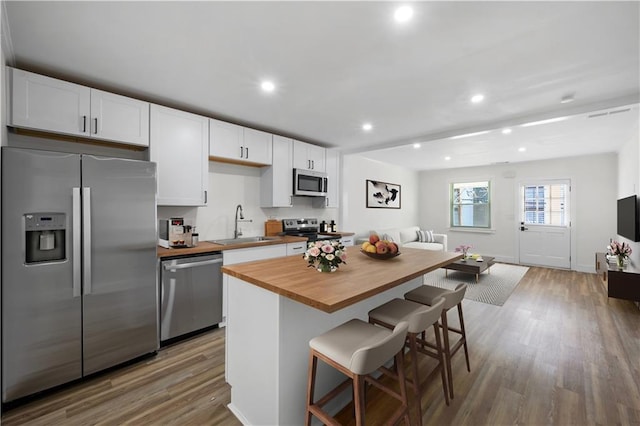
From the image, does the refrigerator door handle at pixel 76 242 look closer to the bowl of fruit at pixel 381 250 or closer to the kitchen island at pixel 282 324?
the kitchen island at pixel 282 324

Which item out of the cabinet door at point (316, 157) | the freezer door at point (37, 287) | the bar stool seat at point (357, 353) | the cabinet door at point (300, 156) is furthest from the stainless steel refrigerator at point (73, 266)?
the cabinet door at point (316, 157)

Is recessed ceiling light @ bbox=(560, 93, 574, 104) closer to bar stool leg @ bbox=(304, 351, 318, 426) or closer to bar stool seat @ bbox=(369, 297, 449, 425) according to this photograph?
bar stool seat @ bbox=(369, 297, 449, 425)

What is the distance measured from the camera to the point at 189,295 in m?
2.74

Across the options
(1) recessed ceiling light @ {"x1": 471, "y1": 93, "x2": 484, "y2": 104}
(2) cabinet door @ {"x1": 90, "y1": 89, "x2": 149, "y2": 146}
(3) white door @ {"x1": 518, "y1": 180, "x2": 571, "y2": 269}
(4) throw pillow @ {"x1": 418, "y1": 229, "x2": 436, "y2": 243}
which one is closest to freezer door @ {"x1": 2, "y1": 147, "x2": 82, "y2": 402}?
(2) cabinet door @ {"x1": 90, "y1": 89, "x2": 149, "y2": 146}

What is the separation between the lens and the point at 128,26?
1718 millimetres

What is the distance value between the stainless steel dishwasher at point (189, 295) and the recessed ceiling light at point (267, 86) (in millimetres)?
1748

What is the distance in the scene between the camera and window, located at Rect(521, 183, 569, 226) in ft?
19.9

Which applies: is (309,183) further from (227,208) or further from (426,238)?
(426,238)

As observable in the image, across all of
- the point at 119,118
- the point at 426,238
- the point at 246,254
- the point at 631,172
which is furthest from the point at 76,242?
the point at 631,172

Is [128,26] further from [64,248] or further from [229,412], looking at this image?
[229,412]

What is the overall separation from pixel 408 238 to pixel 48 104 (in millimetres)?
6444

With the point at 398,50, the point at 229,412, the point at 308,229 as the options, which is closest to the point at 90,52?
the point at 398,50

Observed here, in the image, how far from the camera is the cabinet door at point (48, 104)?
81.3 inches

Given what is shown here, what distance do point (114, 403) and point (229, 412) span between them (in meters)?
0.83
